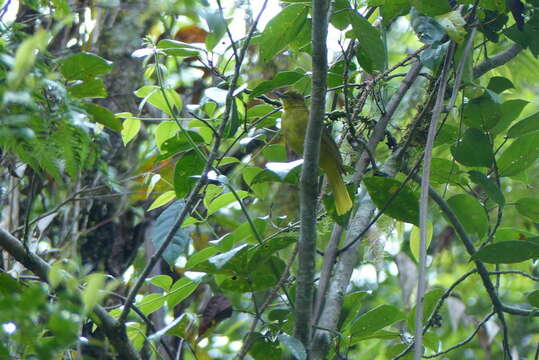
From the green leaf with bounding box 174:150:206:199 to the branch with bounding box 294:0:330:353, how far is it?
0.50 meters

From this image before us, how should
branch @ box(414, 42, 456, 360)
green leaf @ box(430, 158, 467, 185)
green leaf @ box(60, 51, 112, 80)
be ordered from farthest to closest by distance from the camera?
green leaf @ box(430, 158, 467, 185), green leaf @ box(60, 51, 112, 80), branch @ box(414, 42, 456, 360)

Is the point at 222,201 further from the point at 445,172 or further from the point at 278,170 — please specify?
the point at 445,172

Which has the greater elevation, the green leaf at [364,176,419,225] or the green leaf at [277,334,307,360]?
the green leaf at [364,176,419,225]

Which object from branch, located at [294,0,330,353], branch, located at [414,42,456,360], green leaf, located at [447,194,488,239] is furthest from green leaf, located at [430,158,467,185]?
branch, located at [294,0,330,353]

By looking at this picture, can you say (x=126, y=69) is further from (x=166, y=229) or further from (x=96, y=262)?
(x=166, y=229)

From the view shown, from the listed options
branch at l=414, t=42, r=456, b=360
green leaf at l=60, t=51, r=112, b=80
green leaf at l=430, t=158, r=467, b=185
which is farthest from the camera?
green leaf at l=430, t=158, r=467, b=185

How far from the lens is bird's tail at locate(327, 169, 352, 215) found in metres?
1.97

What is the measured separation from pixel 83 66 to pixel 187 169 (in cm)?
46

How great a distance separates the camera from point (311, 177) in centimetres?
166

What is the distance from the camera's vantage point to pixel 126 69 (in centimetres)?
364

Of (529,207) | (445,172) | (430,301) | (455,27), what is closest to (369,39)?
(455,27)

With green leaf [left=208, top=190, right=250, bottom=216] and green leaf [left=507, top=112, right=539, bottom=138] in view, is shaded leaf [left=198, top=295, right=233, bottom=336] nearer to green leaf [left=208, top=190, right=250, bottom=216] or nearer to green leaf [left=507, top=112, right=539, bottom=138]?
green leaf [left=208, top=190, right=250, bottom=216]

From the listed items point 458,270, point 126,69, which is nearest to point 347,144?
point 126,69

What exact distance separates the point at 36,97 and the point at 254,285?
0.80 meters
